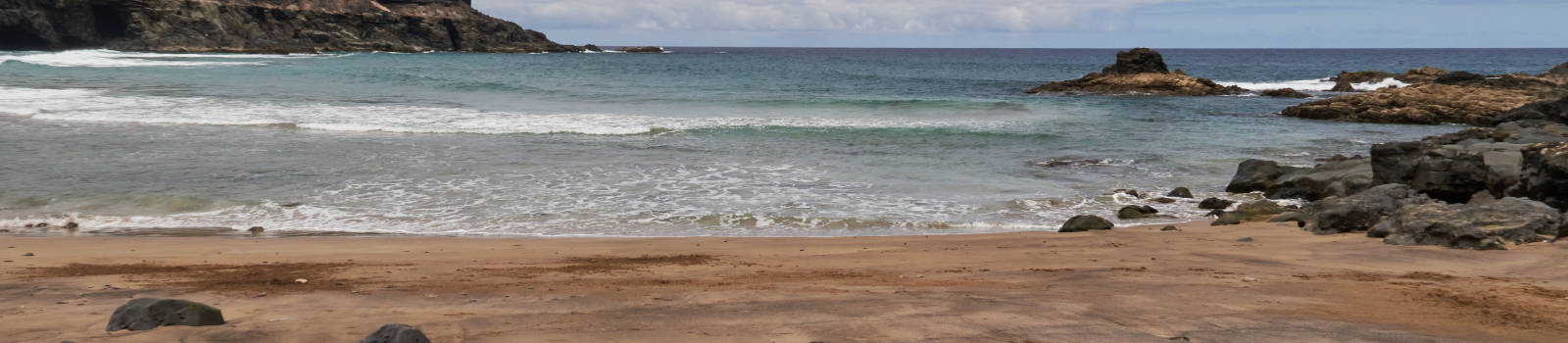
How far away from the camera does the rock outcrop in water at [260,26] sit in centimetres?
8362

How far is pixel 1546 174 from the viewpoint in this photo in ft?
28.6

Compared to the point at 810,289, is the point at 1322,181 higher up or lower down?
lower down

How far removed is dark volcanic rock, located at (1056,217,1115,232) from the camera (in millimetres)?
9727

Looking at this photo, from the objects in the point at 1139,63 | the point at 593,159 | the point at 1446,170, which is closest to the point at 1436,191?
the point at 1446,170

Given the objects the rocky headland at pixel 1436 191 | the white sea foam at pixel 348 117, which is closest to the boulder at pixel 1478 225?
the rocky headland at pixel 1436 191

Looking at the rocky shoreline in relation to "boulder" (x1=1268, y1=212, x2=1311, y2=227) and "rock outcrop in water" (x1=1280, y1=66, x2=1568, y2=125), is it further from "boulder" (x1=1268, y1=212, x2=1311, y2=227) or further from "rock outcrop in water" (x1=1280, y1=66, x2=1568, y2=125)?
"rock outcrop in water" (x1=1280, y1=66, x2=1568, y2=125)

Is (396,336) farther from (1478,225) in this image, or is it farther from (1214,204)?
(1214,204)

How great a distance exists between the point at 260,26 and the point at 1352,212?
10672 centimetres

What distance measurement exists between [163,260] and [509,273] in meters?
2.98

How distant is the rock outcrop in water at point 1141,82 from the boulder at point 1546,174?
106 feet

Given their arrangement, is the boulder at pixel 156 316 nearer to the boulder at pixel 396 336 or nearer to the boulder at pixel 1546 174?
the boulder at pixel 396 336

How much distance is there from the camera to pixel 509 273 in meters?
6.67

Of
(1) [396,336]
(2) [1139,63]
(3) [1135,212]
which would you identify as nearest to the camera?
(1) [396,336]

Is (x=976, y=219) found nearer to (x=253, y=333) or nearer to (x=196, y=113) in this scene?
(x=253, y=333)
